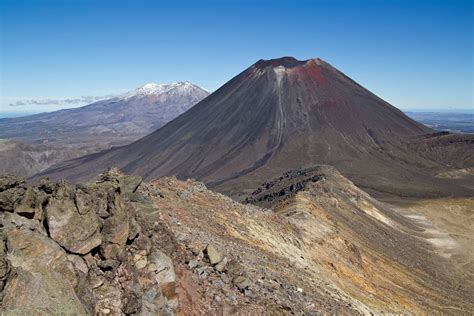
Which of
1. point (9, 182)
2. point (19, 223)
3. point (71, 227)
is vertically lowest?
point (71, 227)

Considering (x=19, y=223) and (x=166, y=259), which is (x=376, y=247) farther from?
(x=19, y=223)

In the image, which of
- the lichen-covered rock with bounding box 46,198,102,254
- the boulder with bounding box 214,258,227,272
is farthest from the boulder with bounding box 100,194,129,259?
the boulder with bounding box 214,258,227,272

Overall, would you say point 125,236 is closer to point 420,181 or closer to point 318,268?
point 318,268

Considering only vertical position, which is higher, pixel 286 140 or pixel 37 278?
pixel 37 278

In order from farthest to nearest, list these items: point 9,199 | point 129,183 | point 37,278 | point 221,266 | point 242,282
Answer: point 129,183
point 221,266
point 242,282
point 9,199
point 37,278

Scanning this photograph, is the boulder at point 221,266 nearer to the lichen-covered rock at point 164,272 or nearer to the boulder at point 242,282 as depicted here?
the boulder at point 242,282

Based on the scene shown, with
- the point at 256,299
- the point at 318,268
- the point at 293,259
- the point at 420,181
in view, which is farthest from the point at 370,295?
the point at 420,181

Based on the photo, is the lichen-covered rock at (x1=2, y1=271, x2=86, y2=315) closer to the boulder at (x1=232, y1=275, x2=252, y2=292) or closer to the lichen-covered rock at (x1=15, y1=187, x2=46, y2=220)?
the lichen-covered rock at (x1=15, y1=187, x2=46, y2=220)

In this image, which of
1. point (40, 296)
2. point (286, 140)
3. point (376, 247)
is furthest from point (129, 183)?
point (286, 140)
